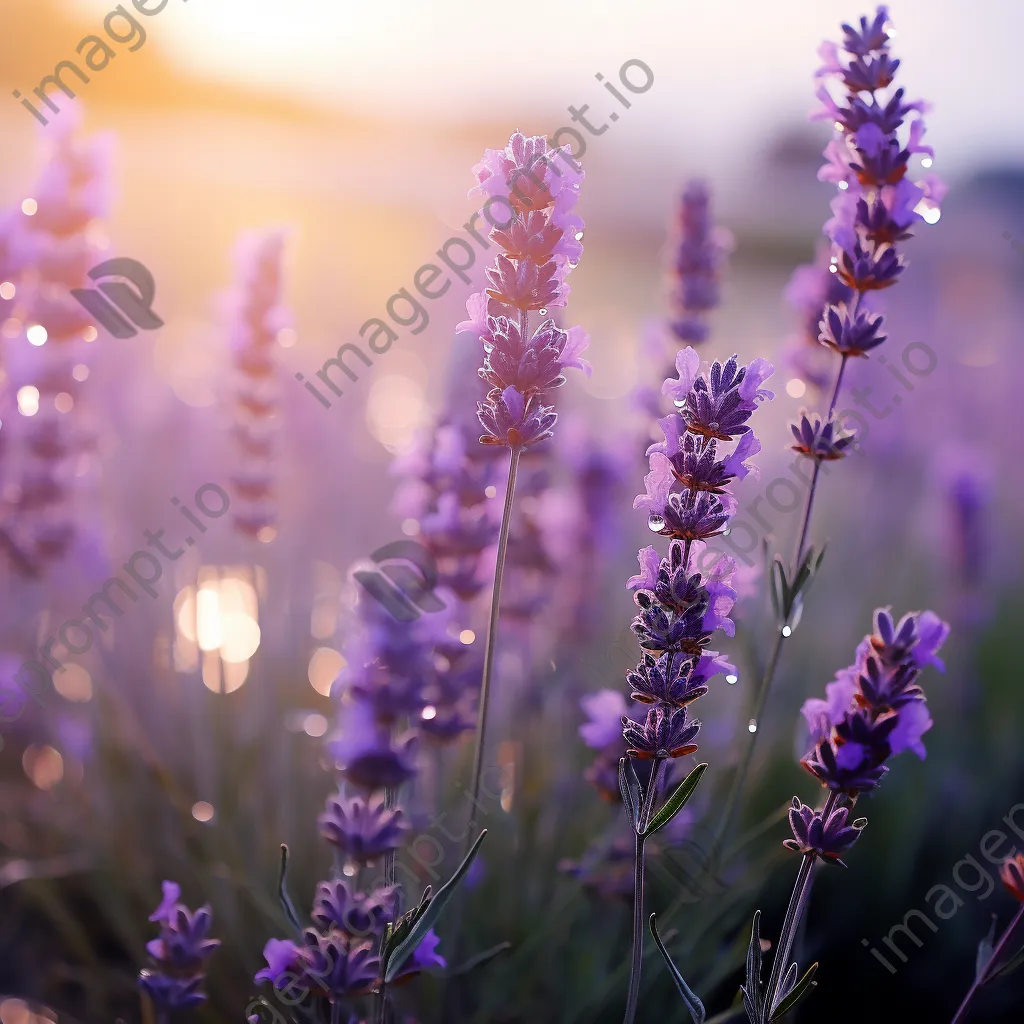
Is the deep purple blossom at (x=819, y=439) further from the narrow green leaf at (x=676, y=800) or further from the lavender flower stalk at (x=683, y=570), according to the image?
the narrow green leaf at (x=676, y=800)

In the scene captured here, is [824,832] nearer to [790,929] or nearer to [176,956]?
[790,929]

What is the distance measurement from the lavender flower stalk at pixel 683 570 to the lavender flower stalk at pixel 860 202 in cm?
27

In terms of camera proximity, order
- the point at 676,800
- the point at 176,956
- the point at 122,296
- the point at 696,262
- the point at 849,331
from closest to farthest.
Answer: the point at 676,800 < the point at 176,956 < the point at 849,331 < the point at 122,296 < the point at 696,262

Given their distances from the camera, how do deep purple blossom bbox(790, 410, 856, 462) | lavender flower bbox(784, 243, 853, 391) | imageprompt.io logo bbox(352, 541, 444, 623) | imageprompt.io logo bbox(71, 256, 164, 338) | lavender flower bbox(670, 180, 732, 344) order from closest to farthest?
imageprompt.io logo bbox(352, 541, 444, 623) < deep purple blossom bbox(790, 410, 856, 462) < imageprompt.io logo bbox(71, 256, 164, 338) < lavender flower bbox(784, 243, 853, 391) < lavender flower bbox(670, 180, 732, 344)

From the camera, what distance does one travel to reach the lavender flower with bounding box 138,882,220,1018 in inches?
58.8

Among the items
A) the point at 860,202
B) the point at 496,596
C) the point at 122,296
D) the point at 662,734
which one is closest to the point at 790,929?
the point at 662,734

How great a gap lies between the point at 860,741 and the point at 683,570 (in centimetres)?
34

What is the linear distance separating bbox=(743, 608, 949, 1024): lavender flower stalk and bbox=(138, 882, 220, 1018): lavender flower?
0.85 meters

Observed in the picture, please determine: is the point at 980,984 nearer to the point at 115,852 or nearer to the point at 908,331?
the point at 115,852

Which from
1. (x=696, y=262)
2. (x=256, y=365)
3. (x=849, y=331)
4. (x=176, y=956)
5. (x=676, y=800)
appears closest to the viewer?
(x=676, y=800)

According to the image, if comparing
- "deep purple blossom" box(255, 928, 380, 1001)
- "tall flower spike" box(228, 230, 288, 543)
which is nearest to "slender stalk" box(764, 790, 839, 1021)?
"deep purple blossom" box(255, 928, 380, 1001)

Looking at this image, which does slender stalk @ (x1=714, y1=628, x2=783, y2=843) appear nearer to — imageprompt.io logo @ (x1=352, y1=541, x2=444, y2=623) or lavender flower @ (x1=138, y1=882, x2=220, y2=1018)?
imageprompt.io logo @ (x1=352, y1=541, x2=444, y2=623)

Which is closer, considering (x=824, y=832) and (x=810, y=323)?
(x=824, y=832)

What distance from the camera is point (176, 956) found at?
1502 mm
